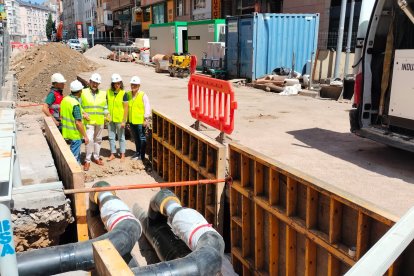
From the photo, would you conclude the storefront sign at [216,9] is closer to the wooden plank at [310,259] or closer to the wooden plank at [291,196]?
the wooden plank at [291,196]

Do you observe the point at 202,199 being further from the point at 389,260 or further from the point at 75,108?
the point at 389,260

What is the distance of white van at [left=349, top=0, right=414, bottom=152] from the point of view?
570 cm

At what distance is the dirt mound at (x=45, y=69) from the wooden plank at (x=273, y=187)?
604 inches

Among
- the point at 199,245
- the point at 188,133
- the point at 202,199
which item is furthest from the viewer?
the point at 188,133

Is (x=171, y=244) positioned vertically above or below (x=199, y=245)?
below


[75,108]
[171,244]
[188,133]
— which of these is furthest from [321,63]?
[171,244]

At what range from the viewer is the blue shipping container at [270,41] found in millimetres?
16844

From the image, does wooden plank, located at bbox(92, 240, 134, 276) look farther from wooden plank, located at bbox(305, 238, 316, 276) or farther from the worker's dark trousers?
the worker's dark trousers

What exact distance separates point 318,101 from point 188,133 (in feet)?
23.3

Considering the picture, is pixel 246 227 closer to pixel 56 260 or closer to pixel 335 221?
pixel 335 221

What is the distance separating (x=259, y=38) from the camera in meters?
16.8

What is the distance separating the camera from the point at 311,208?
14.5 ft

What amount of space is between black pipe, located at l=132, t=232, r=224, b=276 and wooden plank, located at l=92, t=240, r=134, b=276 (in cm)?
75

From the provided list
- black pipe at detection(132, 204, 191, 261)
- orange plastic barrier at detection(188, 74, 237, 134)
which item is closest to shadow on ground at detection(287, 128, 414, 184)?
orange plastic barrier at detection(188, 74, 237, 134)
